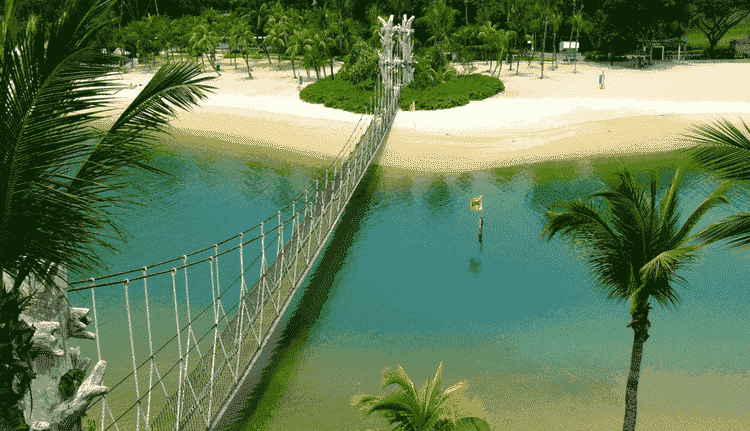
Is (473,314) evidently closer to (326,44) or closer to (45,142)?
(45,142)

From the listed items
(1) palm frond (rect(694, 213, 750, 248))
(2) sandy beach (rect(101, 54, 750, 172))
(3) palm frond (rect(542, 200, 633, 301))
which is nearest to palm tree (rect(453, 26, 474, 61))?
(2) sandy beach (rect(101, 54, 750, 172))

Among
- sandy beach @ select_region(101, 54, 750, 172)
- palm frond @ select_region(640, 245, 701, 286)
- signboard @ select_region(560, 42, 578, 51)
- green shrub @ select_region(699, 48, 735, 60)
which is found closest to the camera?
palm frond @ select_region(640, 245, 701, 286)

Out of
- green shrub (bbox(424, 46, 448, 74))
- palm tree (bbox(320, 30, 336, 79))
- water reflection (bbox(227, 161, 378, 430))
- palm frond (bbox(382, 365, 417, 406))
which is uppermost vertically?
palm tree (bbox(320, 30, 336, 79))

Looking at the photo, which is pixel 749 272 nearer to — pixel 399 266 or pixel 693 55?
pixel 399 266

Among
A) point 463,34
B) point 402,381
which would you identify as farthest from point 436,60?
point 402,381

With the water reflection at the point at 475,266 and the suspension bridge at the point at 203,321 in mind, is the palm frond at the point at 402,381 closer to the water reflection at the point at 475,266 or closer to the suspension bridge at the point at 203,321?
the suspension bridge at the point at 203,321

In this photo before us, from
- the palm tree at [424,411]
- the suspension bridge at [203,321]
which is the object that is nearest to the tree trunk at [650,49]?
the suspension bridge at [203,321]

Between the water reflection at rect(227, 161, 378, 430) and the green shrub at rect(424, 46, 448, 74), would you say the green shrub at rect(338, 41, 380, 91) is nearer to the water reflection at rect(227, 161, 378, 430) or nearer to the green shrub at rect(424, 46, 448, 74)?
the green shrub at rect(424, 46, 448, 74)
